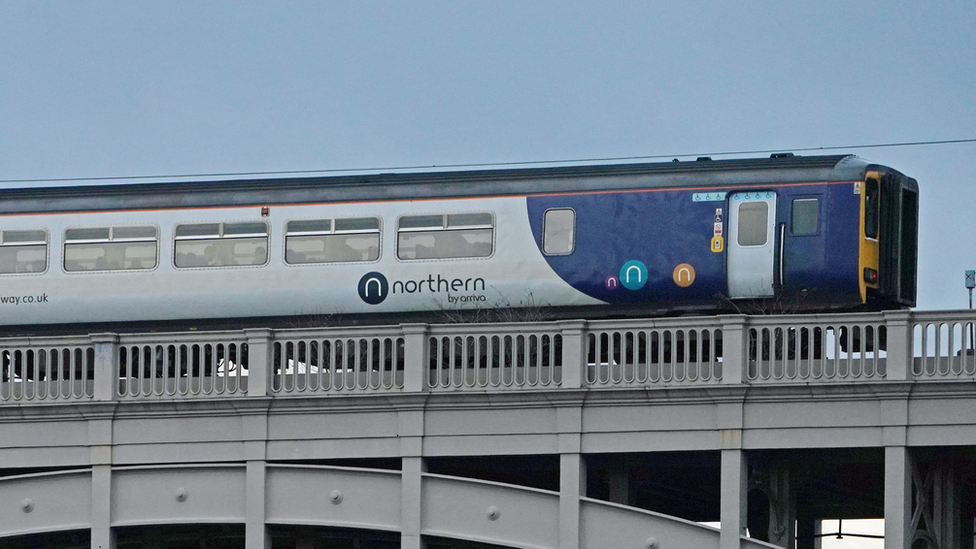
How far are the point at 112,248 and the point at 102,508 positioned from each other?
6.97 meters

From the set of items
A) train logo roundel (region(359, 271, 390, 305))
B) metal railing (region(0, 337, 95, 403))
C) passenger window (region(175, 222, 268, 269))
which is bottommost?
metal railing (region(0, 337, 95, 403))

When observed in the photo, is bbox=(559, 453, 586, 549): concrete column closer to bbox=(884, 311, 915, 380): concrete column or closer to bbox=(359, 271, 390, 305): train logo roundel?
bbox=(884, 311, 915, 380): concrete column

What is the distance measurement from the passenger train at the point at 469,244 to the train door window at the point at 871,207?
4 cm

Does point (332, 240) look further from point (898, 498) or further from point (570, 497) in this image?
point (898, 498)

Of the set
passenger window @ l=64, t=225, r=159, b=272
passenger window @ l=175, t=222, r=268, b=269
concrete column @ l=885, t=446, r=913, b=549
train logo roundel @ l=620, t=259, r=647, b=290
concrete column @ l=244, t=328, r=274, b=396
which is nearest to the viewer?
concrete column @ l=885, t=446, r=913, b=549

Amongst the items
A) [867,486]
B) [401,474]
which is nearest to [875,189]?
[867,486]

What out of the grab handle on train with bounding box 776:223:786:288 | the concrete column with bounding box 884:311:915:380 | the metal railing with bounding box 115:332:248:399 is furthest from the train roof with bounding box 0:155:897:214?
the concrete column with bounding box 884:311:915:380

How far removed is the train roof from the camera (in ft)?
106

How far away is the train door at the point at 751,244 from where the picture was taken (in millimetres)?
32062

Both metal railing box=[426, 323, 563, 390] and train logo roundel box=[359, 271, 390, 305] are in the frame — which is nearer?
metal railing box=[426, 323, 563, 390]

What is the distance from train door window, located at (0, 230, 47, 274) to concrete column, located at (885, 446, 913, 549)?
15.7 m

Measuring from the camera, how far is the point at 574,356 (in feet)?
91.2

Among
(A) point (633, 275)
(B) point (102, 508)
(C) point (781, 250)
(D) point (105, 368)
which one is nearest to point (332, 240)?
(A) point (633, 275)

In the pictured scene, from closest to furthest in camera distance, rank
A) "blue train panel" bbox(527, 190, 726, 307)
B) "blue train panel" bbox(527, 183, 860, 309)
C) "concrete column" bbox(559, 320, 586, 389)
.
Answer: "concrete column" bbox(559, 320, 586, 389) < "blue train panel" bbox(527, 183, 860, 309) < "blue train panel" bbox(527, 190, 726, 307)
